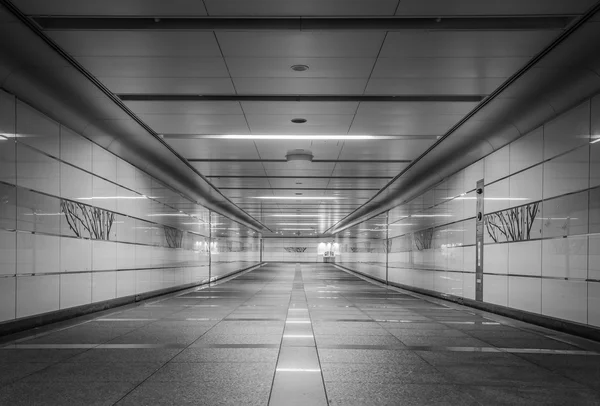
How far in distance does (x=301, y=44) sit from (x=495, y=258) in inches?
326

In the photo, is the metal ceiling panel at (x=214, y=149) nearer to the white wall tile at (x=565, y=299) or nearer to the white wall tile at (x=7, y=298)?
the white wall tile at (x=7, y=298)

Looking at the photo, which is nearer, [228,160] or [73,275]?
[73,275]

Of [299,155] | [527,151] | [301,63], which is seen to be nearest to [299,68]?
[301,63]

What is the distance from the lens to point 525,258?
1177 centimetres

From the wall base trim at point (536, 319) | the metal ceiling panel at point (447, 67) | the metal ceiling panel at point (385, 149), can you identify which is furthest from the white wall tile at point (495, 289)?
the metal ceiling panel at point (447, 67)

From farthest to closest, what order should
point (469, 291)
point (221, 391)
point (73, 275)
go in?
point (469, 291), point (73, 275), point (221, 391)

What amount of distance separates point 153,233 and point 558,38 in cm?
1422

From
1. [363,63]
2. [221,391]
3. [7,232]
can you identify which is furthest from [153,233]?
[221,391]

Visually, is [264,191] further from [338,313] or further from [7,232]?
[7,232]

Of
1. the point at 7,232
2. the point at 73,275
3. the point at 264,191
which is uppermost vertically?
the point at 264,191

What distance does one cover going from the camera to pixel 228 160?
57.6ft

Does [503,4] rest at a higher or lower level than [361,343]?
higher

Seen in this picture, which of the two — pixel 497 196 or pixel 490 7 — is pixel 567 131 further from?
pixel 490 7

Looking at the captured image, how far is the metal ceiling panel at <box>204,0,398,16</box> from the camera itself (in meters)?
6.48
